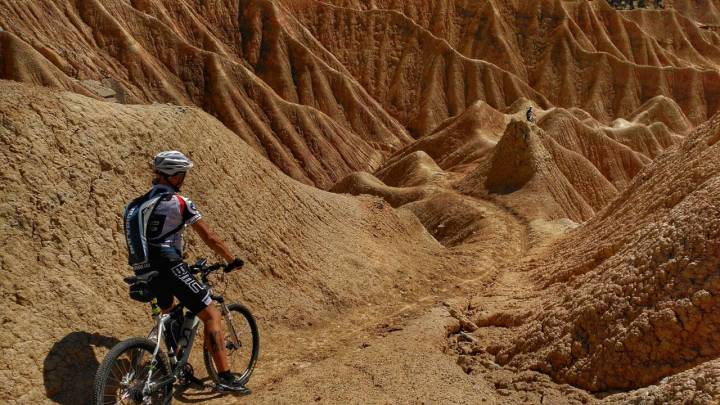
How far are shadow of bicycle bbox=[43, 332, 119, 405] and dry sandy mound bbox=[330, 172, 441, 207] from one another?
65.6 feet

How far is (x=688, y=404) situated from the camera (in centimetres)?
367

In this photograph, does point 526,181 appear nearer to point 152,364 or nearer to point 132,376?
point 152,364

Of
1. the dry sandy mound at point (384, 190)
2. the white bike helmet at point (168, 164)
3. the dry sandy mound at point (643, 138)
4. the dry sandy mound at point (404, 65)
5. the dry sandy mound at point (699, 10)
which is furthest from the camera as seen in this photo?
the dry sandy mound at point (699, 10)

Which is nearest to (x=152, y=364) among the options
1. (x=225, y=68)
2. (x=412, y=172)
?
(x=412, y=172)

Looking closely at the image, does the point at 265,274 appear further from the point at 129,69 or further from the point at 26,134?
the point at 129,69

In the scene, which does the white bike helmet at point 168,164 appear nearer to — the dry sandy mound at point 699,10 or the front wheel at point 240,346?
the front wheel at point 240,346

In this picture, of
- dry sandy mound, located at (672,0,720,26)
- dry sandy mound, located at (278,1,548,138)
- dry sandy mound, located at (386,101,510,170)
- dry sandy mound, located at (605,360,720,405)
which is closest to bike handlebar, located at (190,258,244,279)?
dry sandy mound, located at (605,360,720,405)

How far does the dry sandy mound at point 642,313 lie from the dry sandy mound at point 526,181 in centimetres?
1432

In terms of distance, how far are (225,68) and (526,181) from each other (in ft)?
91.8

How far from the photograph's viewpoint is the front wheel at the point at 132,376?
15.0 ft

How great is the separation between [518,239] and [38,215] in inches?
546

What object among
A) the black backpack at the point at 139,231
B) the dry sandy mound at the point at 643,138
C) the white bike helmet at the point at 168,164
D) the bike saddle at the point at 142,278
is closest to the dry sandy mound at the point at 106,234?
the bike saddle at the point at 142,278

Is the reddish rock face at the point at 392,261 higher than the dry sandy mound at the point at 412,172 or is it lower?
higher

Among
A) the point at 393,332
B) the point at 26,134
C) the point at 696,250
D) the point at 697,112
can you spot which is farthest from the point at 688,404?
the point at 697,112
